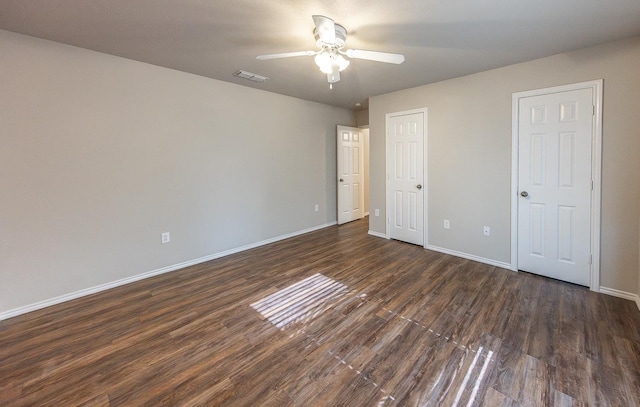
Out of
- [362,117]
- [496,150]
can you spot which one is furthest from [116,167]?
[362,117]

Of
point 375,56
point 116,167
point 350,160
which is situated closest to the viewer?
point 375,56

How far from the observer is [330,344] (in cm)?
197

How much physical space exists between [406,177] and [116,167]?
376 cm

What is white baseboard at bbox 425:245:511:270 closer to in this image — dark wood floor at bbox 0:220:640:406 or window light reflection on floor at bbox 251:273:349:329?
dark wood floor at bbox 0:220:640:406

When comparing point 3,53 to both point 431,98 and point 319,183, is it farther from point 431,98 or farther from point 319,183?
point 431,98

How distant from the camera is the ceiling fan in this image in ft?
6.52

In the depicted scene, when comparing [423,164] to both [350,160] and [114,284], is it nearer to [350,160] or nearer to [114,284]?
[350,160]

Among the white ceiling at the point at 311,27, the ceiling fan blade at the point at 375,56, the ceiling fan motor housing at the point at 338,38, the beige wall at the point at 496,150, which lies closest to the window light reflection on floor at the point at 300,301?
the beige wall at the point at 496,150

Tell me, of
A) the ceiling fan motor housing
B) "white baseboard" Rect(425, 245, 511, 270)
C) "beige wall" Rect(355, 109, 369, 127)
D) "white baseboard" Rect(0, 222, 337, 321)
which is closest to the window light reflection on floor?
"white baseboard" Rect(0, 222, 337, 321)

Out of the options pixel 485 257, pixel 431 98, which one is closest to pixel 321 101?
pixel 431 98

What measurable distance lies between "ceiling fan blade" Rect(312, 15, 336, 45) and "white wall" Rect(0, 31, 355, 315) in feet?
6.96

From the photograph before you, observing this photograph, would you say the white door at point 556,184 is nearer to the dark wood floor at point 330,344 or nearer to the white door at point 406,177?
the dark wood floor at point 330,344

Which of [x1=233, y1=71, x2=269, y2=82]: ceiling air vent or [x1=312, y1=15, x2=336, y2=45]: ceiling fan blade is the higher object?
[x1=233, y1=71, x2=269, y2=82]: ceiling air vent

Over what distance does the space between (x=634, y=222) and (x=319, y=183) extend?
400 centimetres
